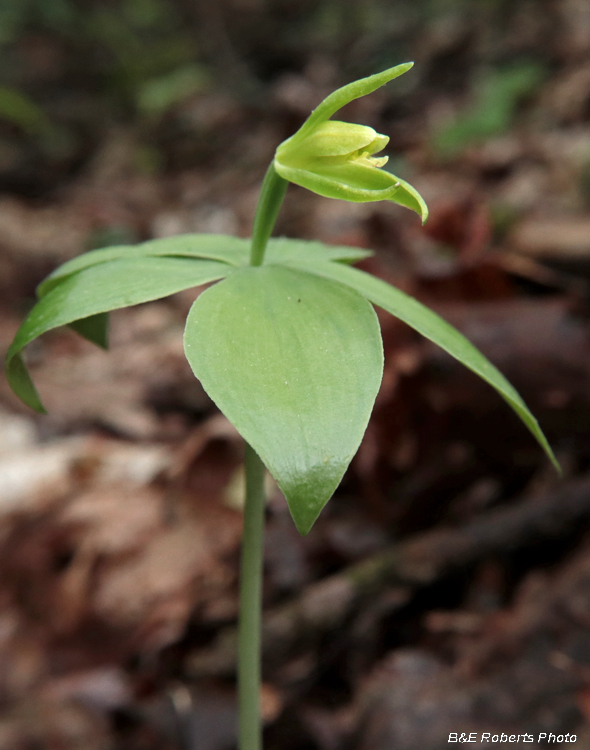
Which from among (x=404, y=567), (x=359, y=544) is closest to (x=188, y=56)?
(x=359, y=544)

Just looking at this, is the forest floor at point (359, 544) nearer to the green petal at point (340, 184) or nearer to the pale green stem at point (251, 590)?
the pale green stem at point (251, 590)

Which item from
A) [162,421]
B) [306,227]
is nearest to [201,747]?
[162,421]

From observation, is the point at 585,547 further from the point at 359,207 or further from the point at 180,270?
the point at 359,207

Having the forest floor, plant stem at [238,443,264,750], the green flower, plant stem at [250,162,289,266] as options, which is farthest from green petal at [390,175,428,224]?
the forest floor

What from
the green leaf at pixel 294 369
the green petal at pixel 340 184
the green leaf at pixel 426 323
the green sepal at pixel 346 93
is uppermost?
the green sepal at pixel 346 93

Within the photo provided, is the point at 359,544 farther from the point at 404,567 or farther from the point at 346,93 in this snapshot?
the point at 346,93

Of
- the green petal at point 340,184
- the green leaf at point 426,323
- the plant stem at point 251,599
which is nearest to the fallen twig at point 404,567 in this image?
the plant stem at point 251,599
